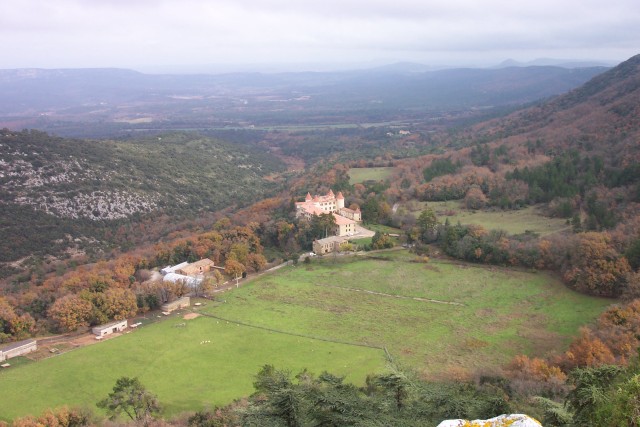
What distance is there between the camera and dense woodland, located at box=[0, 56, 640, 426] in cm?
1545

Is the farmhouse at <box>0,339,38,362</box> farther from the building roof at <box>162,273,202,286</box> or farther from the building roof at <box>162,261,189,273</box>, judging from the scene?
the building roof at <box>162,261,189,273</box>

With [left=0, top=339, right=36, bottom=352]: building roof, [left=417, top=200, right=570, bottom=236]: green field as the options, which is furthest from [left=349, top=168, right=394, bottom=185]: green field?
[left=0, top=339, right=36, bottom=352]: building roof

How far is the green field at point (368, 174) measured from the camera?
78.9m

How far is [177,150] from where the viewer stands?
107 metres

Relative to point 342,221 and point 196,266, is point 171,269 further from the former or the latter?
point 342,221

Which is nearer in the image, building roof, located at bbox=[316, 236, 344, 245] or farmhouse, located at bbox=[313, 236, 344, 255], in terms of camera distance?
farmhouse, located at bbox=[313, 236, 344, 255]

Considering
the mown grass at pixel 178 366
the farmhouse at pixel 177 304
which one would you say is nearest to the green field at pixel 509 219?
the mown grass at pixel 178 366

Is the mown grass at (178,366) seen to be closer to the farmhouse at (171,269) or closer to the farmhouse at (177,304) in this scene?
the farmhouse at (177,304)

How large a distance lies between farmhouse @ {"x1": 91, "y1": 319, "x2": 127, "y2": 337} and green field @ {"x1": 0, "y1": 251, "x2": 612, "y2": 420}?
52.9 inches

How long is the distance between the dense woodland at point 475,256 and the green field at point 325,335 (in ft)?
9.43

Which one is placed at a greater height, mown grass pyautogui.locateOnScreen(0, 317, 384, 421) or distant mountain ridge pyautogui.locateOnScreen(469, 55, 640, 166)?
distant mountain ridge pyautogui.locateOnScreen(469, 55, 640, 166)

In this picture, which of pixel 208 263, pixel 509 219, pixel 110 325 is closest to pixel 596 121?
pixel 509 219

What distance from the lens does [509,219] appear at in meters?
55.4

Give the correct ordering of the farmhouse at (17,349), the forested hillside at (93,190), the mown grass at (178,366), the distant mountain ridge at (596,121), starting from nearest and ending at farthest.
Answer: the mown grass at (178,366), the farmhouse at (17,349), the forested hillside at (93,190), the distant mountain ridge at (596,121)
